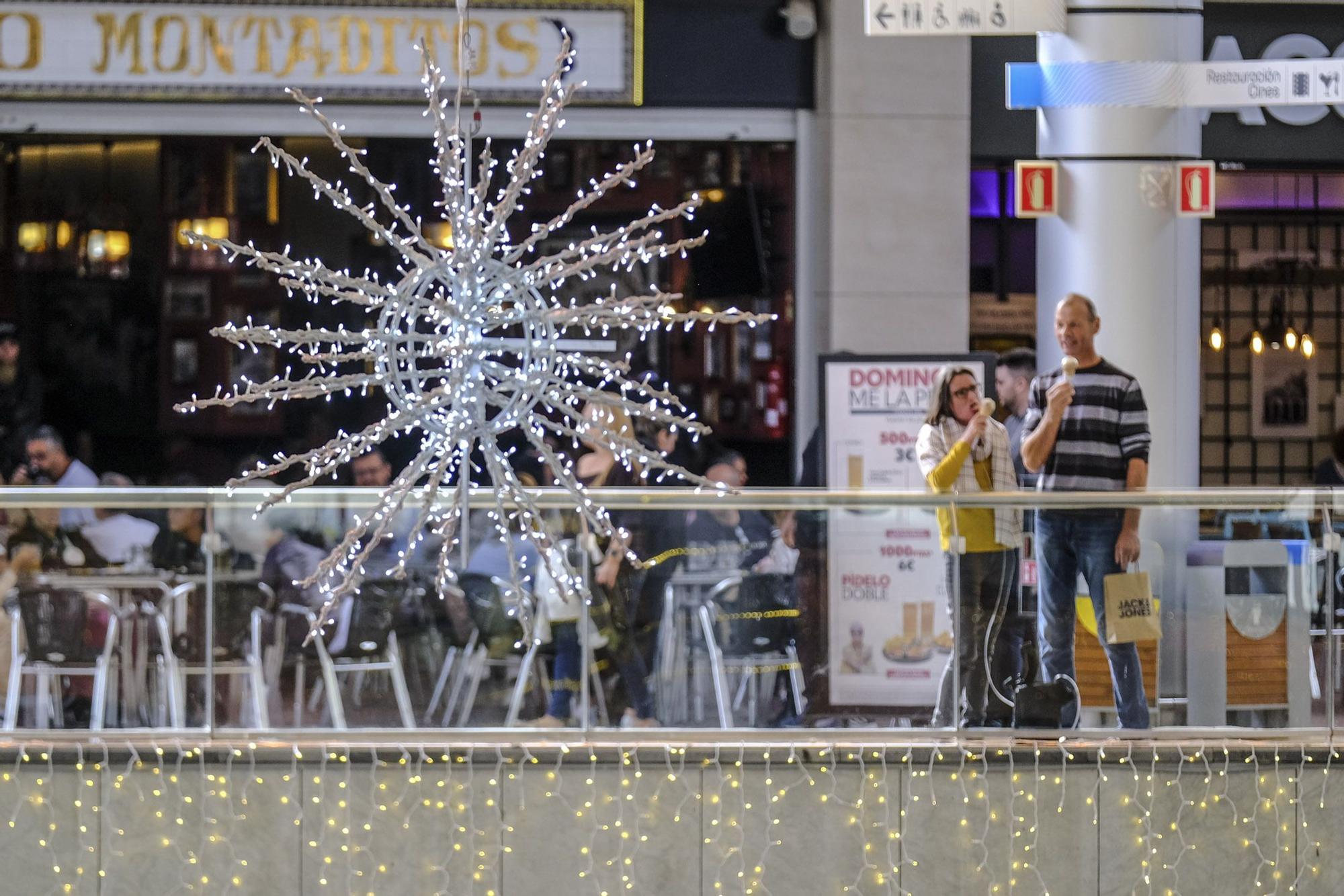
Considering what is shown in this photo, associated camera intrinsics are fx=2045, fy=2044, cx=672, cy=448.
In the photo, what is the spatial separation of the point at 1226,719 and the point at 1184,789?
0.31m

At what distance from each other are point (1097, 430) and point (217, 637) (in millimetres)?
3328

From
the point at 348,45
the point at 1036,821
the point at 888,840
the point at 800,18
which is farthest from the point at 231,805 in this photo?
the point at 800,18

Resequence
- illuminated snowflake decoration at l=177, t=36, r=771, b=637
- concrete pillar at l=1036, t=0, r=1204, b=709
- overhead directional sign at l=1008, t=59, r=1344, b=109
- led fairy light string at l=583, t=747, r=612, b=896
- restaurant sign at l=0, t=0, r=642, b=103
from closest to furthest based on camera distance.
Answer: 1. illuminated snowflake decoration at l=177, t=36, r=771, b=637
2. led fairy light string at l=583, t=747, r=612, b=896
3. overhead directional sign at l=1008, t=59, r=1344, b=109
4. concrete pillar at l=1036, t=0, r=1204, b=709
5. restaurant sign at l=0, t=0, r=642, b=103

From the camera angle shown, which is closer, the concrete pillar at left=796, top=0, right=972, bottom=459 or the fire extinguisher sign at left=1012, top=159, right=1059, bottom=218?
the fire extinguisher sign at left=1012, top=159, right=1059, bottom=218

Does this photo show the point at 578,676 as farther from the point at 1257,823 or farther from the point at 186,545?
the point at 1257,823

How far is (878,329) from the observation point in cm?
1112

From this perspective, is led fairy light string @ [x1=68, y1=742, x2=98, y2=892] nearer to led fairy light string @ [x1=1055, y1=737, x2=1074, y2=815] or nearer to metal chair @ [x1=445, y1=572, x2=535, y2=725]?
metal chair @ [x1=445, y1=572, x2=535, y2=725]

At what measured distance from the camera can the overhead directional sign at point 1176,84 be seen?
888cm

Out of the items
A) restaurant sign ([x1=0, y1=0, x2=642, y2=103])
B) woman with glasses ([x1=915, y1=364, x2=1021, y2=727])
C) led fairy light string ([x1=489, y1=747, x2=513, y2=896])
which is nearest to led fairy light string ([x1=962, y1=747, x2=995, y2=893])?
woman with glasses ([x1=915, y1=364, x2=1021, y2=727])

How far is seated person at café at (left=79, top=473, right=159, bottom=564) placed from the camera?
288 inches

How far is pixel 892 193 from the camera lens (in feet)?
36.7

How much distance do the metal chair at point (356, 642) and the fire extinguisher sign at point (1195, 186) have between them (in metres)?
4.45

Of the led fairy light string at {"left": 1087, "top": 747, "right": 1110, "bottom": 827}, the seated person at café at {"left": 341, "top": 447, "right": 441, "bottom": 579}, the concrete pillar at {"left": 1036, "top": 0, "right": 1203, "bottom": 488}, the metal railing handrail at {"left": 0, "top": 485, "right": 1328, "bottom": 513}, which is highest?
the concrete pillar at {"left": 1036, "top": 0, "right": 1203, "bottom": 488}

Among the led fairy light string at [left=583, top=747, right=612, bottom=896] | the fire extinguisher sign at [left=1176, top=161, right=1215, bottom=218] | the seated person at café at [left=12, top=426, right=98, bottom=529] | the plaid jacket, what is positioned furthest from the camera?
the seated person at café at [left=12, top=426, right=98, bottom=529]
